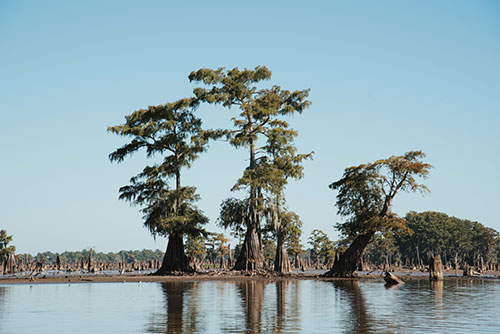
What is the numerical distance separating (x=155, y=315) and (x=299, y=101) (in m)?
33.9

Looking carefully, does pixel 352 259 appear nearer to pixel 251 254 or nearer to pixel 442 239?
pixel 251 254

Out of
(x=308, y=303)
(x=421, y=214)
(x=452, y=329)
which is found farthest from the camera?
(x=421, y=214)

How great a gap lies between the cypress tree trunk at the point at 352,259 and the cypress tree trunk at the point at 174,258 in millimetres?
12630

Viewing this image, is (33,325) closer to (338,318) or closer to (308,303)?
(338,318)

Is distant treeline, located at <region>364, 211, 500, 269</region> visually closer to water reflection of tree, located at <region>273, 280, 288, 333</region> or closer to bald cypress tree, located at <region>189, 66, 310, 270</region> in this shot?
bald cypress tree, located at <region>189, 66, 310, 270</region>

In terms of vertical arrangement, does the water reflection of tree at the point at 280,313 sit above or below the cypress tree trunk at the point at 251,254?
below

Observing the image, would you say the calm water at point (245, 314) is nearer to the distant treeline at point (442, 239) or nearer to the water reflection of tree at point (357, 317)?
the water reflection of tree at point (357, 317)

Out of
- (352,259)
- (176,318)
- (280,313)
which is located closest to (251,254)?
(352,259)

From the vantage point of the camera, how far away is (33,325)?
53.4ft

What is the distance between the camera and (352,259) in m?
46.6

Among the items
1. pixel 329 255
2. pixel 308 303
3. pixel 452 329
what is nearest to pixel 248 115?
pixel 308 303

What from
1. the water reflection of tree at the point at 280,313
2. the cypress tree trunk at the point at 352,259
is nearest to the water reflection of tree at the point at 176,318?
the water reflection of tree at the point at 280,313

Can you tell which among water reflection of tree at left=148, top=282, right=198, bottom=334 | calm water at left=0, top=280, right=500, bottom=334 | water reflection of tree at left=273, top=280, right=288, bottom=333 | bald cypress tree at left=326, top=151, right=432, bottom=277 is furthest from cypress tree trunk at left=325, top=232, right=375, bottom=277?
water reflection of tree at left=148, top=282, right=198, bottom=334

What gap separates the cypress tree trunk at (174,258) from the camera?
4675cm
